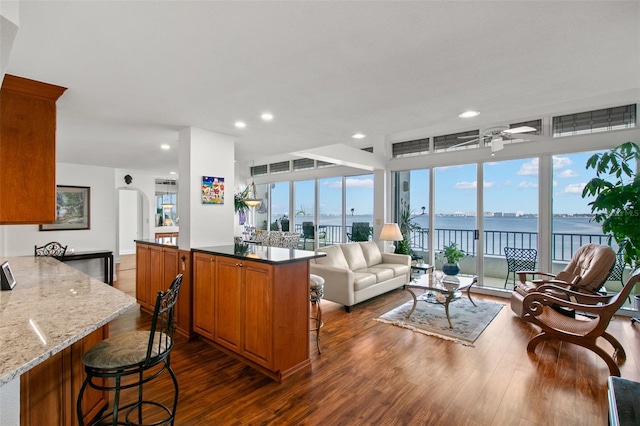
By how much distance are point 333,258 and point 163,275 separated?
252 centimetres

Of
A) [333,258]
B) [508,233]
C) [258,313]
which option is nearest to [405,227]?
[508,233]

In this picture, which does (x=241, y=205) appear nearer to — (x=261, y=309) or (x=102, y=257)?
(x=102, y=257)

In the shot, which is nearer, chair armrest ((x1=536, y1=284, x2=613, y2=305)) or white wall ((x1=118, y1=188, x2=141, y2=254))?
chair armrest ((x1=536, y1=284, x2=613, y2=305))

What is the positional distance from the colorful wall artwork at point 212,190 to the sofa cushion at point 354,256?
244 centimetres

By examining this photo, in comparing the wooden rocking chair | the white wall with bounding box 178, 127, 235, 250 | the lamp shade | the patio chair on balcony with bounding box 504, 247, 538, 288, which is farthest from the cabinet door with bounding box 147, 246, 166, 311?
the patio chair on balcony with bounding box 504, 247, 538, 288

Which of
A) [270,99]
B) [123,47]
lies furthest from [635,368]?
[123,47]

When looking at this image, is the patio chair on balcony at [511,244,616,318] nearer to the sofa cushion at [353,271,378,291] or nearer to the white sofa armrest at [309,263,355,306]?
the sofa cushion at [353,271,378,291]

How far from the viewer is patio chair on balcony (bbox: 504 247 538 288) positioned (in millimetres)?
5219

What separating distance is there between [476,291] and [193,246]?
198 inches

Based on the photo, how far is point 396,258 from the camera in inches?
237

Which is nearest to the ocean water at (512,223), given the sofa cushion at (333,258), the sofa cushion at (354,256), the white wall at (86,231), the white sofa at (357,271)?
the white sofa at (357,271)

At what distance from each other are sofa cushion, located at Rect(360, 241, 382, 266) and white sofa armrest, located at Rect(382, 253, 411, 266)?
127mm

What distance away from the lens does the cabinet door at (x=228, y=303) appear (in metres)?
2.95

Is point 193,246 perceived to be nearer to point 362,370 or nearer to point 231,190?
point 231,190
